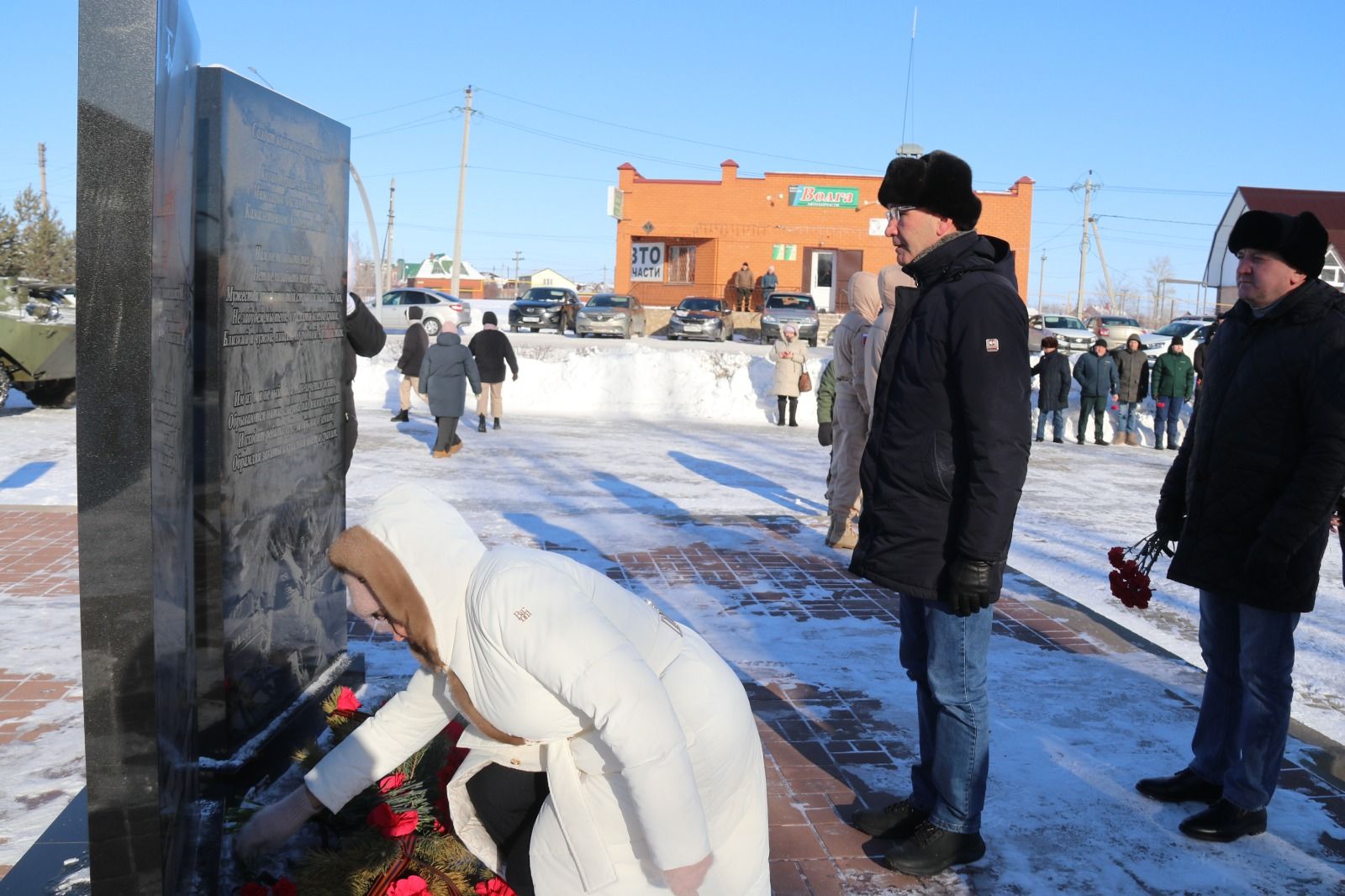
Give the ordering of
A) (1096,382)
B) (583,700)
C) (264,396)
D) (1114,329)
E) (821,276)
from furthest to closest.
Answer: (821,276), (1114,329), (1096,382), (264,396), (583,700)

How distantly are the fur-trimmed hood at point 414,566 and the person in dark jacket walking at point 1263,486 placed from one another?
250 centimetres

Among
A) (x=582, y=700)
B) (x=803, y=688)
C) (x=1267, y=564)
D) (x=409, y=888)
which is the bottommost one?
(x=803, y=688)

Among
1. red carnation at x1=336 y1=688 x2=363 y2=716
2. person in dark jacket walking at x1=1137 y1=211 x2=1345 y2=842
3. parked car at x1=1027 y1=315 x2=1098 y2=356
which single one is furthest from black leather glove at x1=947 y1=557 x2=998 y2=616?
parked car at x1=1027 y1=315 x2=1098 y2=356

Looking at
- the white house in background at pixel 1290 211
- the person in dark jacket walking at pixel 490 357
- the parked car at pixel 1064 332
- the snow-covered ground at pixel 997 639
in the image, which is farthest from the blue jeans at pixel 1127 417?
the white house in background at pixel 1290 211

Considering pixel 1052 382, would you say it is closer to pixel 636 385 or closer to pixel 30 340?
pixel 636 385

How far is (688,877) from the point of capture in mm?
2246

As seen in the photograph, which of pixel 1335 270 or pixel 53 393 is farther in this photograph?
pixel 1335 270

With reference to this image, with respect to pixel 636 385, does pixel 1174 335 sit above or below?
above

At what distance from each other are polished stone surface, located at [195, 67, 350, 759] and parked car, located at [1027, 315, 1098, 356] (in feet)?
98.8

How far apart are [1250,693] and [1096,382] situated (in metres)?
16.0

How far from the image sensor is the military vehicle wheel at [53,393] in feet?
51.7

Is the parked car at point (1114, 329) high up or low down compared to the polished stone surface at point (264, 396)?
up

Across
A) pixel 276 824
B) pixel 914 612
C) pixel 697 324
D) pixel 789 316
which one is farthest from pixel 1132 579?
pixel 697 324

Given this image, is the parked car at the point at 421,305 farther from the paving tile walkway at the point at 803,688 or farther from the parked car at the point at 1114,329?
the paving tile walkway at the point at 803,688
